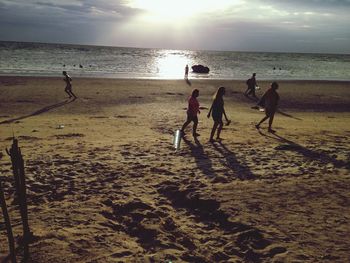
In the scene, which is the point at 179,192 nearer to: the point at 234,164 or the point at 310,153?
the point at 234,164

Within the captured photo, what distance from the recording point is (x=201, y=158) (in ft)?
30.0

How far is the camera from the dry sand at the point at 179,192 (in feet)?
16.5

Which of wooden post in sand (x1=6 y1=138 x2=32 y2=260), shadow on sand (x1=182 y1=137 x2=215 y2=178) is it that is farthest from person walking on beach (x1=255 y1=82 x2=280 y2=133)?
wooden post in sand (x1=6 y1=138 x2=32 y2=260)

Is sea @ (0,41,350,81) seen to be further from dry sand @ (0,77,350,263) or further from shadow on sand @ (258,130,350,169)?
shadow on sand @ (258,130,350,169)

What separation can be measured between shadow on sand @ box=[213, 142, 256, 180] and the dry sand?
0.03m

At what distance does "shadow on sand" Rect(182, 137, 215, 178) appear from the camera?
8172 mm

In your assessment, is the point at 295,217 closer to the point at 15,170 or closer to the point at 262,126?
the point at 15,170

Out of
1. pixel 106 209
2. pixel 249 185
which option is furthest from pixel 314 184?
pixel 106 209

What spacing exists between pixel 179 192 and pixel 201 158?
2.41 metres

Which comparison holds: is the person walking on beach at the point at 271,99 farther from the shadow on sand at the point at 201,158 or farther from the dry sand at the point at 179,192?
the shadow on sand at the point at 201,158

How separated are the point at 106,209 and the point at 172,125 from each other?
296 inches

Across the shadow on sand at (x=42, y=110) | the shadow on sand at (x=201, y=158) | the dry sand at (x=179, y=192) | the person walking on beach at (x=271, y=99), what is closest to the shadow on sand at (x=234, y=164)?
the dry sand at (x=179, y=192)

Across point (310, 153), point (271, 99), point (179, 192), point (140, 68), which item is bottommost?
point (179, 192)

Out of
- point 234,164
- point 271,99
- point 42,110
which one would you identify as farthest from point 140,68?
point 234,164
